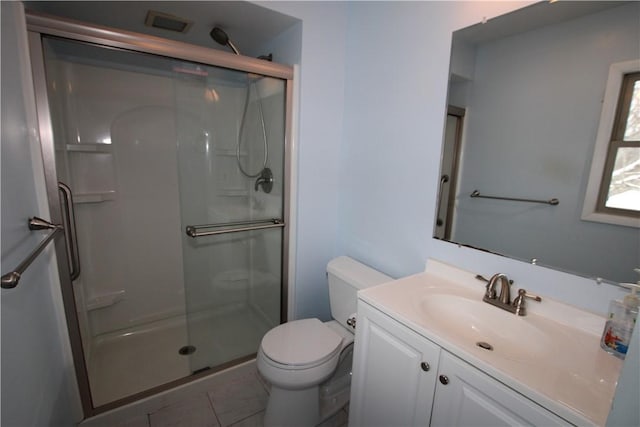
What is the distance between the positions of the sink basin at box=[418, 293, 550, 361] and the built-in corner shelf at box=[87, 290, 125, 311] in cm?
213

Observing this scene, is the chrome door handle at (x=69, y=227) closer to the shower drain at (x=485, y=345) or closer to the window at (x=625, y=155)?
the shower drain at (x=485, y=345)

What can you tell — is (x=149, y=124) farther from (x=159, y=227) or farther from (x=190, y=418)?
(x=190, y=418)

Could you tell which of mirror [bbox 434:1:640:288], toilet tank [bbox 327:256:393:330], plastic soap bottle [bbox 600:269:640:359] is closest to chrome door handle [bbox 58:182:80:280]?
toilet tank [bbox 327:256:393:330]

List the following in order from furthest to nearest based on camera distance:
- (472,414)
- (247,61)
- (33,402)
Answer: (247,61) < (33,402) < (472,414)

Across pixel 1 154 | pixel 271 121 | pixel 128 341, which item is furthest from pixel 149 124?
pixel 128 341

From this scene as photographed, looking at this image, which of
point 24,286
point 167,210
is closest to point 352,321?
point 24,286

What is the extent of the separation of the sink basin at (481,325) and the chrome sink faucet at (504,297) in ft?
0.07

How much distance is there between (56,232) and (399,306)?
1344 millimetres

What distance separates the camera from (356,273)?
5.21 ft

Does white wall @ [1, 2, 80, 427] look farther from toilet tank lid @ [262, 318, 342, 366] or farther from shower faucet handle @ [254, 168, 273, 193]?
shower faucet handle @ [254, 168, 273, 193]

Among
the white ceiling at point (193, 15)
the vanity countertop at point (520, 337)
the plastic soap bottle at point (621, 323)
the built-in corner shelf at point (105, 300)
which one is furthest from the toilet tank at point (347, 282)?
the built-in corner shelf at point (105, 300)

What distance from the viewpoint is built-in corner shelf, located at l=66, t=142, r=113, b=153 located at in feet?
5.93

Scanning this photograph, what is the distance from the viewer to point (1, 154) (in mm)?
866

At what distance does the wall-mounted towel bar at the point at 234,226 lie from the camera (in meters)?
1.72
